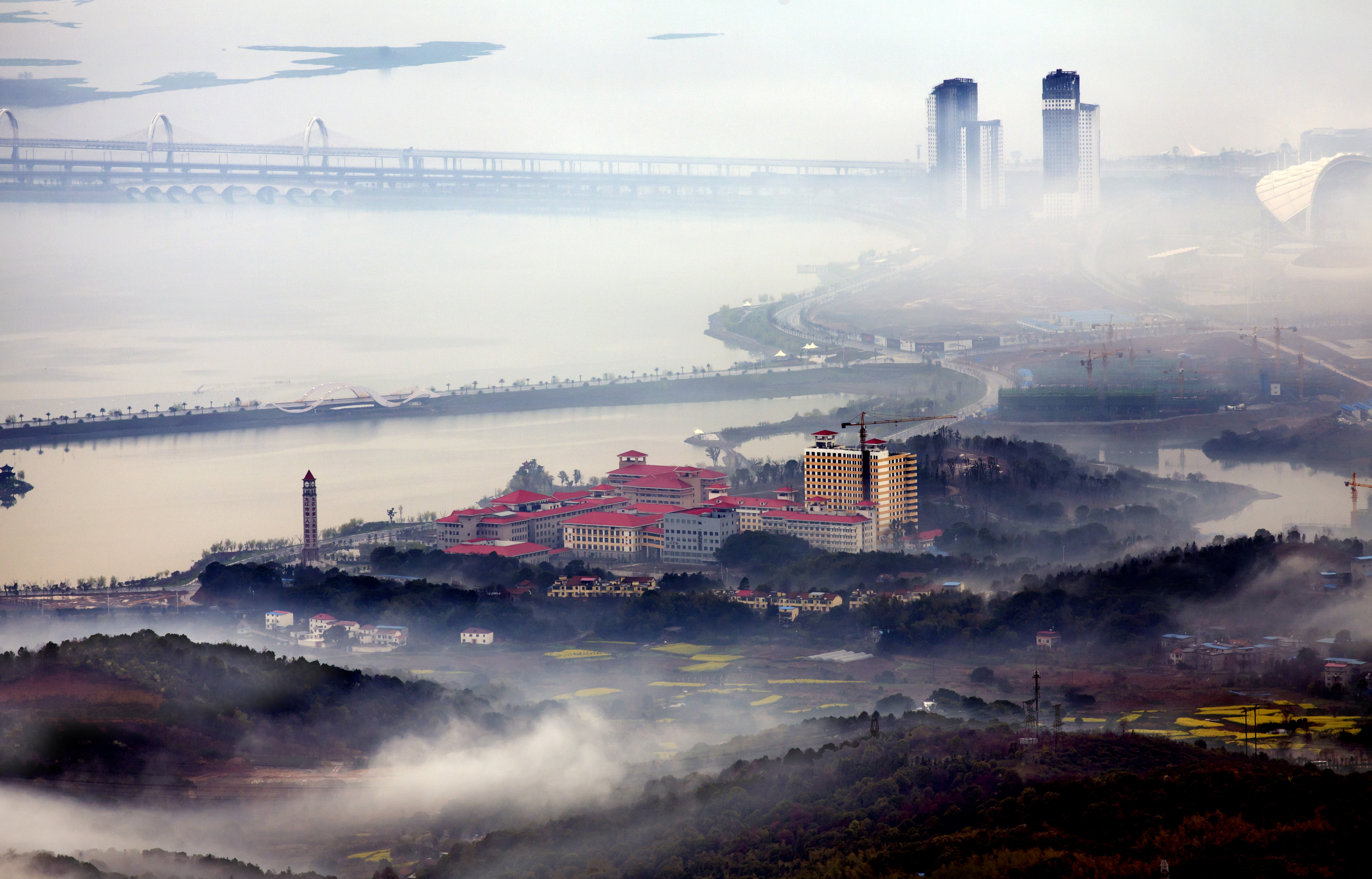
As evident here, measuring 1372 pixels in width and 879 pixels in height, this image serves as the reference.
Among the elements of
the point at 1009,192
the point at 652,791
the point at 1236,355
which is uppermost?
the point at 1009,192

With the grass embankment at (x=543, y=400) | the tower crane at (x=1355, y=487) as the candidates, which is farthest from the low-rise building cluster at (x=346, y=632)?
the tower crane at (x=1355, y=487)

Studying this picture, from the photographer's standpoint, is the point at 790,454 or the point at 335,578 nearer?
the point at 335,578

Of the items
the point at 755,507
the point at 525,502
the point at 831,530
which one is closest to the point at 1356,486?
the point at 831,530

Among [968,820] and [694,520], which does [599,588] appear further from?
[968,820]

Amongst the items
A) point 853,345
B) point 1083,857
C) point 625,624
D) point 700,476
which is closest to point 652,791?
point 1083,857

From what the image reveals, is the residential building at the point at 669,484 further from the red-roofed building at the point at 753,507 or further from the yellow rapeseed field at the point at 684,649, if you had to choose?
the yellow rapeseed field at the point at 684,649

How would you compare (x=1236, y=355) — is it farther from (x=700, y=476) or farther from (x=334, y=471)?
(x=334, y=471)
